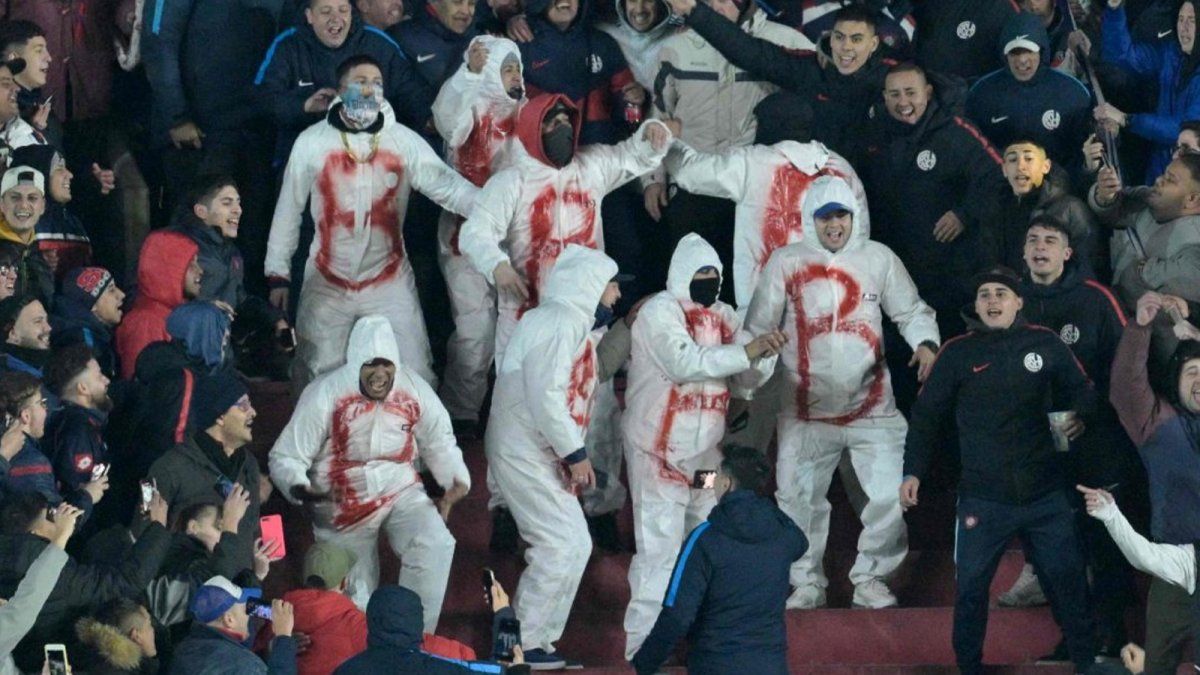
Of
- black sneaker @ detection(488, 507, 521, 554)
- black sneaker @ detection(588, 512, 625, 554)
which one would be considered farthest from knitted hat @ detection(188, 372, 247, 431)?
black sneaker @ detection(588, 512, 625, 554)

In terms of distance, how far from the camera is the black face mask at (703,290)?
11750mm

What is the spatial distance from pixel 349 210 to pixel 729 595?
11.0ft

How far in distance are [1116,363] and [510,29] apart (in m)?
3.69

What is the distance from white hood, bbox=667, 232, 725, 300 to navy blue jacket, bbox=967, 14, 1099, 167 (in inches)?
85.9

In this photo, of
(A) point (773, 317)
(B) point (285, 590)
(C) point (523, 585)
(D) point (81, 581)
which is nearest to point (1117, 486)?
(A) point (773, 317)

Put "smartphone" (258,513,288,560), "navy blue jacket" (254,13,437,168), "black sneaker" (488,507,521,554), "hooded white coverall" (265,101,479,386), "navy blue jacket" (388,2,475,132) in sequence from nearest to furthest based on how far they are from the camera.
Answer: "smartphone" (258,513,288,560)
"black sneaker" (488,507,521,554)
"hooded white coverall" (265,101,479,386)
"navy blue jacket" (254,13,437,168)
"navy blue jacket" (388,2,475,132)

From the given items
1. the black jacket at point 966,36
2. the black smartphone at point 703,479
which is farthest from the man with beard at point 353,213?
the black jacket at point 966,36

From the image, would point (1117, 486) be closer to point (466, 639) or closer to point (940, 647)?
point (940, 647)

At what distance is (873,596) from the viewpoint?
11805mm

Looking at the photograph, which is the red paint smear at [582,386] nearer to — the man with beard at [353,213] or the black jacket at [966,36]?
the man with beard at [353,213]

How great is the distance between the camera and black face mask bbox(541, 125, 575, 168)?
39.9 ft

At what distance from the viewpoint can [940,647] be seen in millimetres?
11680

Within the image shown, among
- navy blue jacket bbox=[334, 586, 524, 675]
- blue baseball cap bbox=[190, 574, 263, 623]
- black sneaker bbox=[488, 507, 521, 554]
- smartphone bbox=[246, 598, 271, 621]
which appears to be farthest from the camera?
black sneaker bbox=[488, 507, 521, 554]

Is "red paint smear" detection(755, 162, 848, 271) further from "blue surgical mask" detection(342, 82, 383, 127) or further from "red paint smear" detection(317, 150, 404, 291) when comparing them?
"blue surgical mask" detection(342, 82, 383, 127)
